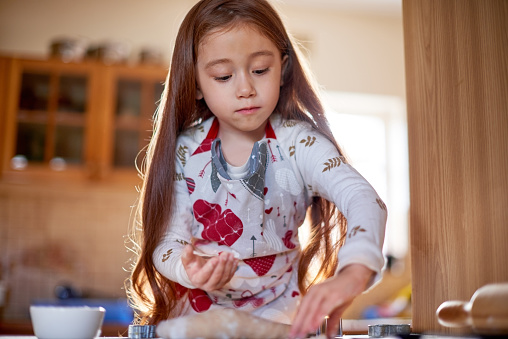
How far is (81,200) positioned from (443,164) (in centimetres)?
304

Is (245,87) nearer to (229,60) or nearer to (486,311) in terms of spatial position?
(229,60)

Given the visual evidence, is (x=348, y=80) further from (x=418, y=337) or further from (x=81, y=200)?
(x=418, y=337)

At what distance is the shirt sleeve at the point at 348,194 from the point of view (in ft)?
2.12

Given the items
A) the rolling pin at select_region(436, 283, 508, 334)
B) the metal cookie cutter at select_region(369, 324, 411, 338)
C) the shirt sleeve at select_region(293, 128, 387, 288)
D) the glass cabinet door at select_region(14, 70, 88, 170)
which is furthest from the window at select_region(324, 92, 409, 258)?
the rolling pin at select_region(436, 283, 508, 334)

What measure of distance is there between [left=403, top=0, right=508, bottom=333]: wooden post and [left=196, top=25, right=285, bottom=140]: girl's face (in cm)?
22

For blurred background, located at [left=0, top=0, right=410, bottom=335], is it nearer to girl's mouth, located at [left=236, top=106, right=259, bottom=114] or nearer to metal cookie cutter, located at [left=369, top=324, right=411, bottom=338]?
girl's mouth, located at [left=236, top=106, right=259, bottom=114]

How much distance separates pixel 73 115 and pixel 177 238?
2.63 m

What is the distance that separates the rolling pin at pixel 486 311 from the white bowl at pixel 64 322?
409 millimetres

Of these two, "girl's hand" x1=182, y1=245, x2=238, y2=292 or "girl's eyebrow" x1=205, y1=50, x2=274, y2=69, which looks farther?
"girl's eyebrow" x1=205, y1=50, x2=274, y2=69

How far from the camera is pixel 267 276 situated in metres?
A: 0.95

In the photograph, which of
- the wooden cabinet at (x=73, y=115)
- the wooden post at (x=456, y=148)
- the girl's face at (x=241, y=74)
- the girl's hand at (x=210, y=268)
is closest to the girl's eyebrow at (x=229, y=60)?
the girl's face at (x=241, y=74)

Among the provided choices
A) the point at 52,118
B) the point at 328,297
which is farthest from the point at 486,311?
the point at 52,118

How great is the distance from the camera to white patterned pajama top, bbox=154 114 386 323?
924mm

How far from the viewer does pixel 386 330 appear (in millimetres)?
736
